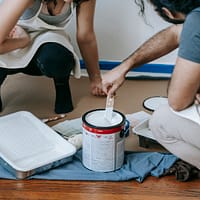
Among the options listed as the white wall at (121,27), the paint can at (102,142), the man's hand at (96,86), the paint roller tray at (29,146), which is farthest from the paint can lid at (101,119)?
the white wall at (121,27)

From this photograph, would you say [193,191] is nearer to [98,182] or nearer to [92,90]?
[98,182]

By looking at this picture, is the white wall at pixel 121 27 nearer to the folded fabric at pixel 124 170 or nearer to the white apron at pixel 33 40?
the white apron at pixel 33 40

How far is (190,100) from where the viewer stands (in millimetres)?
1402

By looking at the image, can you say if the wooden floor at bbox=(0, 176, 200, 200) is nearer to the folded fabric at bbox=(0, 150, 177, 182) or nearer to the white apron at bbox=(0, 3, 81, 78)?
the folded fabric at bbox=(0, 150, 177, 182)

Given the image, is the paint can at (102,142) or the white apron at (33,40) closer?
the paint can at (102,142)

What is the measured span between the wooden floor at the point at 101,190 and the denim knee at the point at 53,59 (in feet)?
1.74

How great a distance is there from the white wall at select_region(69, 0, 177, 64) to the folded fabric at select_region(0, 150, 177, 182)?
875 mm

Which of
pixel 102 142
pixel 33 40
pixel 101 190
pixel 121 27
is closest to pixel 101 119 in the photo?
pixel 102 142

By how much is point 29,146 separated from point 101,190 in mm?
313

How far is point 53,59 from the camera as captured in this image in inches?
76.1

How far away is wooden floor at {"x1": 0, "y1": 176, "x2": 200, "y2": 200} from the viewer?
1519 mm

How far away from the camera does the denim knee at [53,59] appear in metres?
1.94

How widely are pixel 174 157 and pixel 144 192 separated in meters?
0.20

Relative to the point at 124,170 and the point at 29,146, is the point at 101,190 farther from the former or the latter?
the point at 29,146
